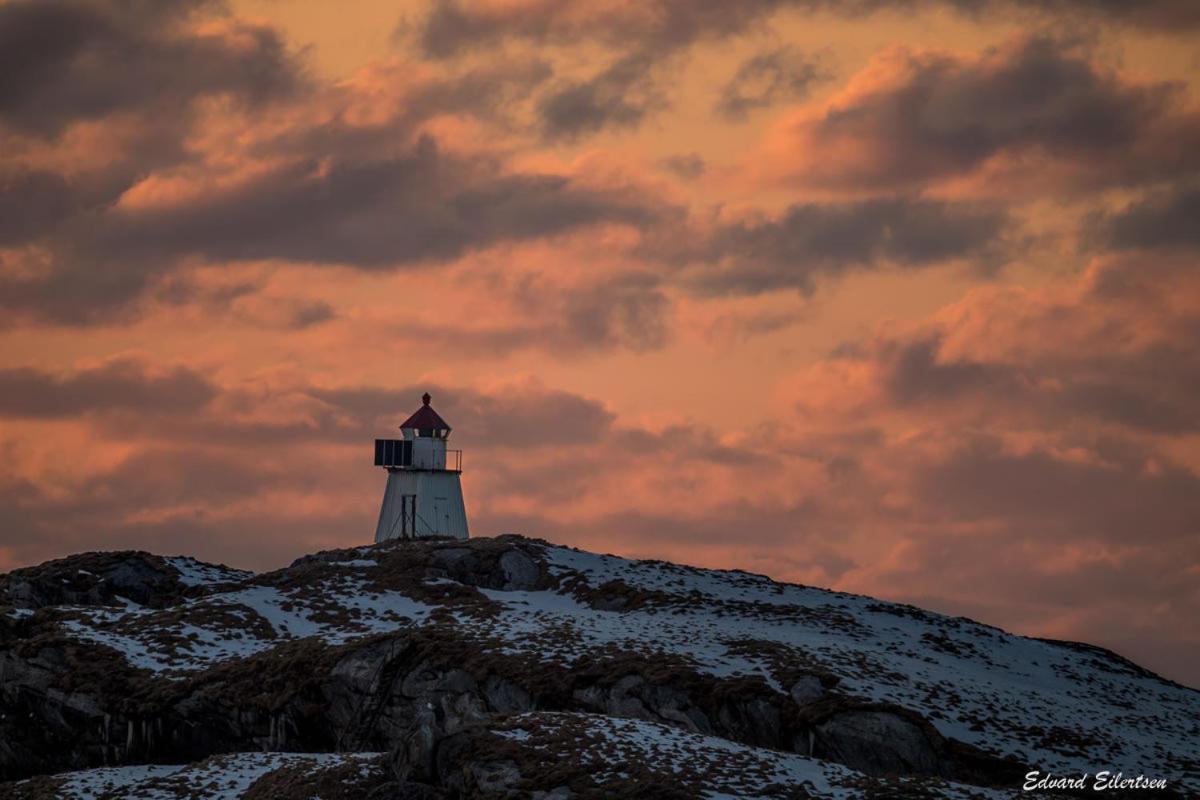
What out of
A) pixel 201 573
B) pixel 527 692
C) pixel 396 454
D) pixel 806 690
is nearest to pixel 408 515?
pixel 396 454

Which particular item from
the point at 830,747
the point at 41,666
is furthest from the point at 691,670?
the point at 41,666

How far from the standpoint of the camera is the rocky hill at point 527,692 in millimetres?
45688

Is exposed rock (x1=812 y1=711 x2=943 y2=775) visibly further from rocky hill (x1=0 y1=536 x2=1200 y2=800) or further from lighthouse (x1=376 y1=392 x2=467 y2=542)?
lighthouse (x1=376 y1=392 x2=467 y2=542)

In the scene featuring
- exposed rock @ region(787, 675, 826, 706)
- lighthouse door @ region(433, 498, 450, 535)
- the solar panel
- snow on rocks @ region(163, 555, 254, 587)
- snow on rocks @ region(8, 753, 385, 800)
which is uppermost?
the solar panel

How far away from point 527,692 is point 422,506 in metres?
36.0

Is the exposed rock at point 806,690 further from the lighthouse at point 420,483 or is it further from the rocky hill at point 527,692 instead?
the lighthouse at point 420,483

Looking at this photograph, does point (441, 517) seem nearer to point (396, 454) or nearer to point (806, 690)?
point (396, 454)

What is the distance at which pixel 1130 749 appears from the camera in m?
53.6

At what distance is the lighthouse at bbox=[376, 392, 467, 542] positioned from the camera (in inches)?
3477

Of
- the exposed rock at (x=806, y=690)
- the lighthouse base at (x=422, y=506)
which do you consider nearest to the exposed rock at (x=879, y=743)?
the exposed rock at (x=806, y=690)

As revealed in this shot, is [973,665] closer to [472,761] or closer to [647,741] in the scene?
[647,741]

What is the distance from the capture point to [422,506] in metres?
88.3

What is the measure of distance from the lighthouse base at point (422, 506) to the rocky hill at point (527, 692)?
15238mm

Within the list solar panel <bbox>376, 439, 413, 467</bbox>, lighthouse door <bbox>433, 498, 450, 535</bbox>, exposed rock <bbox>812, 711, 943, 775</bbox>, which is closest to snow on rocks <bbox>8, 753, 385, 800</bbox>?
exposed rock <bbox>812, 711, 943, 775</bbox>
